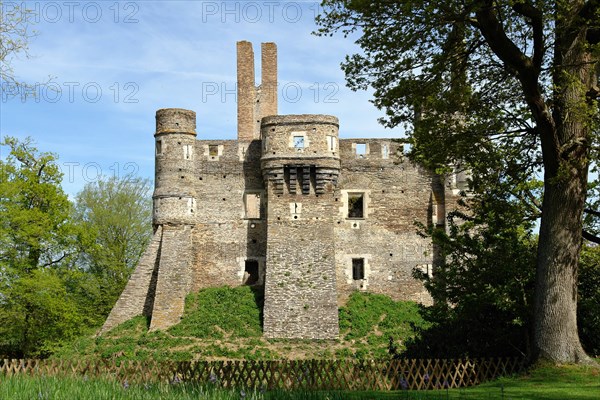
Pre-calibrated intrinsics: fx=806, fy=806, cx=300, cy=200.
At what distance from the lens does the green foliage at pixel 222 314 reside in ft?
97.4

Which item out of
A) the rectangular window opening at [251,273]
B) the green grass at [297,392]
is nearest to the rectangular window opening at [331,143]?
the rectangular window opening at [251,273]

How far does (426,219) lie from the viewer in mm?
32188

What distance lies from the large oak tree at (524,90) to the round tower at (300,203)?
1301 cm

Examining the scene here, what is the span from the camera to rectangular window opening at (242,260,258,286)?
32.8 metres

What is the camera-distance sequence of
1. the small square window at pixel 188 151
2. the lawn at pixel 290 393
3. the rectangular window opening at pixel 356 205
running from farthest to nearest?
the rectangular window opening at pixel 356 205 → the small square window at pixel 188 151 → the lawn at pixel 290 393

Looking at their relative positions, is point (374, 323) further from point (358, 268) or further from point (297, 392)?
point (297, 392)

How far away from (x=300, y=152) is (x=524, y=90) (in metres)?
15.5

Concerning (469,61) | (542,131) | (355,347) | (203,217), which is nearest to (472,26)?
(469,61)

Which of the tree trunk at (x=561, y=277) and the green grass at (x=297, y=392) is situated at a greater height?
the tree trunk at (x=561, y=277)

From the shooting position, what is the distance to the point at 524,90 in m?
16.4

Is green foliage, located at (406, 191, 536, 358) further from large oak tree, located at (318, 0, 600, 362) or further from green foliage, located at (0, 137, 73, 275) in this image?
green foliage, located at (0, 137, 73, 275)

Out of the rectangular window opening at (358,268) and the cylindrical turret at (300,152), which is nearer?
the cylindrical turret at (300,152)

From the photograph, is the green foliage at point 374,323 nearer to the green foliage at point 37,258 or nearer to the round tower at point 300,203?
the round tower at point 300,203

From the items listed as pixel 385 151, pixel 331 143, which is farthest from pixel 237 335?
pixel 385 151
